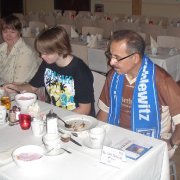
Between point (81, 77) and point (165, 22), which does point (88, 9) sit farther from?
point (81, 77)

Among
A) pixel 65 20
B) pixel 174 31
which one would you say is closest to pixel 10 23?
pixel 174 31

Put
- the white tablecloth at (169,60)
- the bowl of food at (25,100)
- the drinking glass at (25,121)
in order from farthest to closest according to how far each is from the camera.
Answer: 1. the white tablecloth at (169,60)
2. the bowl of food at (25,100)
3. the drinking glass at (25,121)

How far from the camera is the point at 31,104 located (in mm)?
2371

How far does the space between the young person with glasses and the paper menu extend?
2.22 feet

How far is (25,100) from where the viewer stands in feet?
7.75

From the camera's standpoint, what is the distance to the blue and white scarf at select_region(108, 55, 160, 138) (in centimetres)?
221

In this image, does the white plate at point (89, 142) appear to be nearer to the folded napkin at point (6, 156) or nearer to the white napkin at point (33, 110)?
the folded napkin at point (6, 156)

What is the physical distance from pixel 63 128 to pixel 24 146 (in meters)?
0.32

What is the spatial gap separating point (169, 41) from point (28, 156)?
3.47 m

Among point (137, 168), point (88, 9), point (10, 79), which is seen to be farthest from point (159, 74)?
point (88, 9)

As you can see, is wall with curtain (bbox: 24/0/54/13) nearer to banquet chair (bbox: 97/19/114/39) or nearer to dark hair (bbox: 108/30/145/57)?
banquet chair (bbox: 97/19/114/39)

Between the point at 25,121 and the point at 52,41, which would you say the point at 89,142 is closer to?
the point at 25,121

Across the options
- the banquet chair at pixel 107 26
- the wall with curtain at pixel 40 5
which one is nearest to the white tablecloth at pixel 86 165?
the banquet chair at pixel 107 26

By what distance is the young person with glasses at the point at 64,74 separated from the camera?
2.38m
